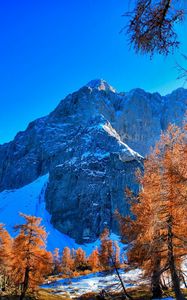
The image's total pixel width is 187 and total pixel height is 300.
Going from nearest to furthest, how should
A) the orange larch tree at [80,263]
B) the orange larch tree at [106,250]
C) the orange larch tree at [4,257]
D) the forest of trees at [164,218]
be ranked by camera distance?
the forest of trees at [164,218] < the orange larch tree at [106,250] < the orange larch tree at [4,257] < the orange larch tree at [80,263]

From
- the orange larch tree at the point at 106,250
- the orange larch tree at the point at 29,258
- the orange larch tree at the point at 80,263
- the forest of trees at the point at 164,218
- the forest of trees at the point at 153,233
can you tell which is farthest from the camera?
the orange larch tree at the point at 80,263

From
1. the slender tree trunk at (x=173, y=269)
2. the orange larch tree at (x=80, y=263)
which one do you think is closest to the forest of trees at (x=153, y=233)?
the slender tree trunk at (x=173, y=269)

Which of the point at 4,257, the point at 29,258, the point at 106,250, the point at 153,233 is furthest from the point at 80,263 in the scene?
the point at 153,233

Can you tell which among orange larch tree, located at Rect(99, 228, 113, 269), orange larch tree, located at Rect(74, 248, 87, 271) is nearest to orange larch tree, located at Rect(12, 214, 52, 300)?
orange larch tree, located at Rect(99, 228, 113, 269)

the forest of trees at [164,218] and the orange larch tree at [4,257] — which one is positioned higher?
the orange larch tree at [4,257]

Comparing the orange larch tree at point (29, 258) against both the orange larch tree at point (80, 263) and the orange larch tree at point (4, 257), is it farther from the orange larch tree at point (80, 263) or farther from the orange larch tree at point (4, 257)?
the orange larch tree at point (80, 263)

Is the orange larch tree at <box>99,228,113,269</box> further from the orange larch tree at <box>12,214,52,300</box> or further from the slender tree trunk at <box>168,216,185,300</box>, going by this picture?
the slender tree trunk at <box>168,216,185,300</box>

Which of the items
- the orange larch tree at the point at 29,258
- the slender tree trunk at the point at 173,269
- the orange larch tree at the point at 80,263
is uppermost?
the orange larch tree at the point at 80,263

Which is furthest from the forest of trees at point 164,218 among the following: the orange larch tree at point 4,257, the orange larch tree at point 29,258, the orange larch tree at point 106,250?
the orange larch tree at point 4,257

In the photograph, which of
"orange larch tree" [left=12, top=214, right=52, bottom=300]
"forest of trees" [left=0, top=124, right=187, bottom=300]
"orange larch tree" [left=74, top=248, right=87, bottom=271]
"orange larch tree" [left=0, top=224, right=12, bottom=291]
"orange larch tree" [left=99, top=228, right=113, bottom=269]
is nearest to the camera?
"forest of trees" [left=0, top=124, right=187, bottom=300]

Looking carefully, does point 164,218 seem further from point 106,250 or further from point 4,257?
point 4,257

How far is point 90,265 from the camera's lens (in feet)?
255

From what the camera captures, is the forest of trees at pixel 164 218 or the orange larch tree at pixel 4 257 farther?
the orange larch tree at pixel 4 257

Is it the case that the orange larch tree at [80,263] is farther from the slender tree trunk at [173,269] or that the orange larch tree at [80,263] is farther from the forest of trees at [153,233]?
the slender tree trunk at [173,269]
